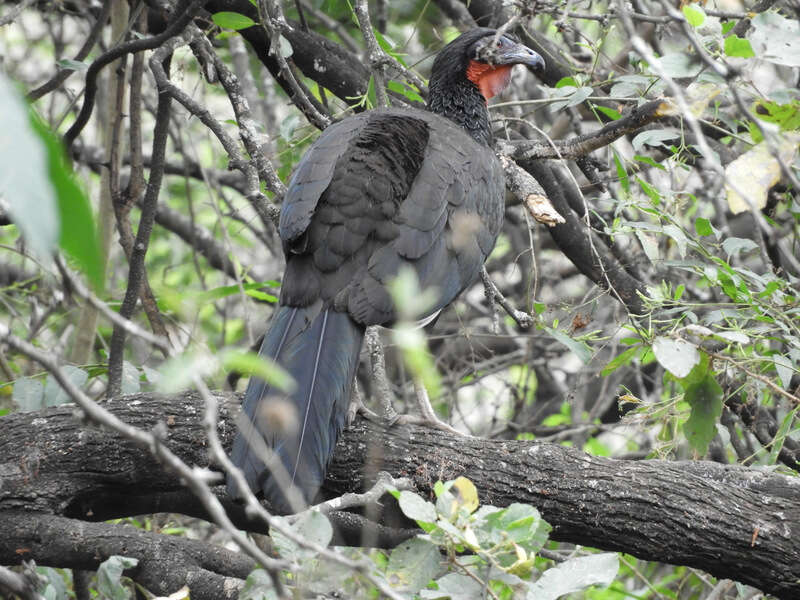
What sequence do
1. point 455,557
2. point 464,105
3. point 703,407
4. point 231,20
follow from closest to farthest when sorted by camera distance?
1. point 455,557
2. point 703,407
3. point 231,20
4. point 464,105

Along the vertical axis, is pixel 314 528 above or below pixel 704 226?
below

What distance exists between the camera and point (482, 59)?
3.93 meters

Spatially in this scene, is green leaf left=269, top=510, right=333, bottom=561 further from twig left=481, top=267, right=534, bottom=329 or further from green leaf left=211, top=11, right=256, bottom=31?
green leaf left=211, top=11, right=256, bottom=31

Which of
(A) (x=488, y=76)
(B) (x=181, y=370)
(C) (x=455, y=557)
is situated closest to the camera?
(B) (x=181, y=370)

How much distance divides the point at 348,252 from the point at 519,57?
152 cm

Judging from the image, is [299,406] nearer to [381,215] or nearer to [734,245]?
[381,215]

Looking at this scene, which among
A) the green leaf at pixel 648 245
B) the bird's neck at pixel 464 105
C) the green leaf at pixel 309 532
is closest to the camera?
the green leaf at pixel 309 532

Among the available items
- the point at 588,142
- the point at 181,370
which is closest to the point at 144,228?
the point at 588,142

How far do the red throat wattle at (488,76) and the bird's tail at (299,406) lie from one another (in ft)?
5.37

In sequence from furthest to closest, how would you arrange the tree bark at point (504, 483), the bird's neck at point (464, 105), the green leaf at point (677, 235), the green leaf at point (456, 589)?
the bird's neck at point (464, 105)
the green leaf at point (677, 235)
the tree bark at point (504, 483)
the green leaf at point (456, 589)

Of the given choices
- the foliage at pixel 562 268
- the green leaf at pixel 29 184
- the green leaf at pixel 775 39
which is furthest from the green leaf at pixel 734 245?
the green leaf at pixel 29 184

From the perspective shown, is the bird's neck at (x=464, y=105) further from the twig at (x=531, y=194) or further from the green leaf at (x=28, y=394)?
the green leaf at (x=28, y=394)

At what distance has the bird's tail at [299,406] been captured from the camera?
7.76 ft

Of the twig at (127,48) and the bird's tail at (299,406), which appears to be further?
the twig at (127,48)
